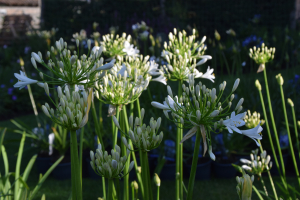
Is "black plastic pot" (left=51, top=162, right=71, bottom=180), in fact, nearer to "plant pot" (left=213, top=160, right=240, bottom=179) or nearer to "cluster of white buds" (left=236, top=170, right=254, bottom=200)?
"plant pot" (left=213, top=160, right=240, bottom=179)

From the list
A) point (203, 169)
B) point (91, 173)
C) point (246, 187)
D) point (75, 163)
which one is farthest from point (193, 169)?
point (91, 173)

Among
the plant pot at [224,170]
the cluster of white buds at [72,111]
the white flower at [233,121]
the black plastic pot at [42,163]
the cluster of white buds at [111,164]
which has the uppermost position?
the cluster of white buds at [72,111]

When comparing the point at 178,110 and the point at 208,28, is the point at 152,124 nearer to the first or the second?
the point at 178,110

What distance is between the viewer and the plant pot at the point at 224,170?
3.24 meters

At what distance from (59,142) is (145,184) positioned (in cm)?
283

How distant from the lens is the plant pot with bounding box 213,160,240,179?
10.6 feet

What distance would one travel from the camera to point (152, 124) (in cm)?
107

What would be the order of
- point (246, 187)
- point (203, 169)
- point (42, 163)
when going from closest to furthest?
1. point (246, 187)
2. point (203, 169)
3. point (42, 163)

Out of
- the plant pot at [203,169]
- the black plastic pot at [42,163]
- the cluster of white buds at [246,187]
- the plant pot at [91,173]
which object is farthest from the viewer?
the black plastic pot at [42,163]

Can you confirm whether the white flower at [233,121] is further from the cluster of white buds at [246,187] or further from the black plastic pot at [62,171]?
the black plastic pot at [62,171]

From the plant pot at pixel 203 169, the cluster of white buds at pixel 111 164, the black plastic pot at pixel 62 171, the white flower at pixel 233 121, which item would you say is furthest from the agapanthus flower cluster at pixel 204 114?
the black plastic pot at pixel 62 171

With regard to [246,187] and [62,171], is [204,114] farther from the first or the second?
[62,171]

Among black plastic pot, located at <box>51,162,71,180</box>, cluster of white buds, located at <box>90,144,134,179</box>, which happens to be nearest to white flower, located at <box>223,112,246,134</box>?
cluster of white buds, located at <box>90,144,134,179</box>

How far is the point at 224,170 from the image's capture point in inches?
129
